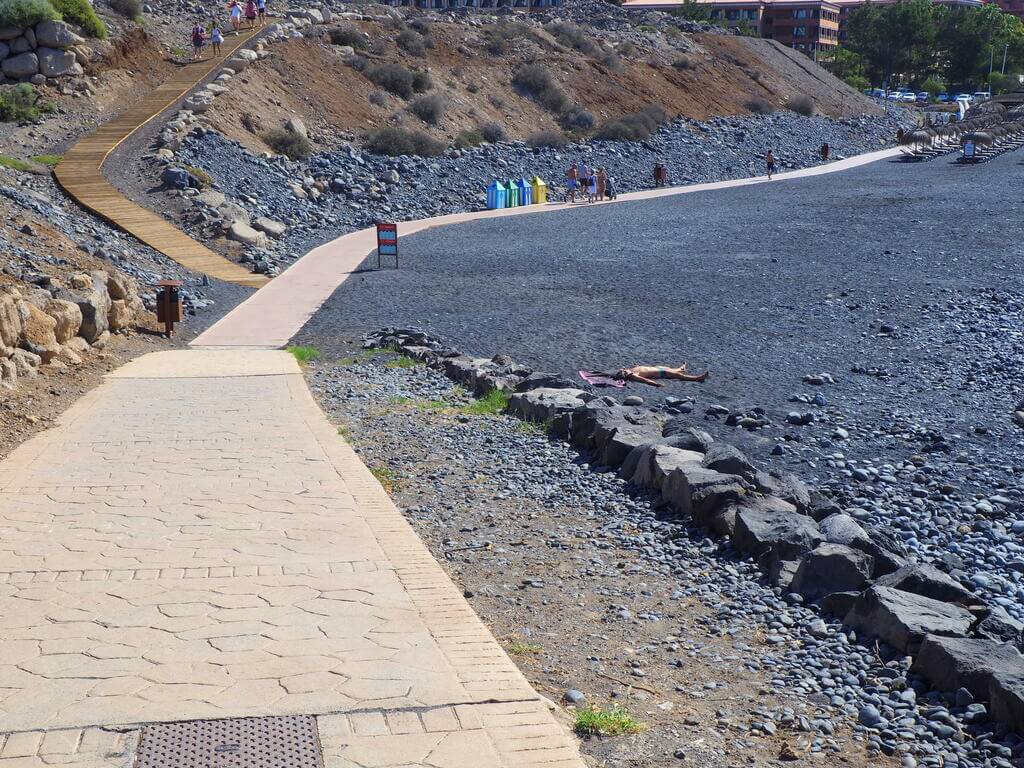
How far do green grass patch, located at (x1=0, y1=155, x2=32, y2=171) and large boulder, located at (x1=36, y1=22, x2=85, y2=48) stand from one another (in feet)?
34.5

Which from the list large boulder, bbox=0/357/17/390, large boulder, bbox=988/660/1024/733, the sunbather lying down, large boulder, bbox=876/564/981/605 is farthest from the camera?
the sunbather lying down

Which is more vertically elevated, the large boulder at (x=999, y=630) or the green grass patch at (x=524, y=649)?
the large boulder at (x=999, y=630)

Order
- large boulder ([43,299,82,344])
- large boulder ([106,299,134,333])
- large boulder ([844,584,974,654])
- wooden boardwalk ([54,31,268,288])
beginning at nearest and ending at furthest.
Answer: large boulder ([844,584,974,654]) → large boulder ([43,299,82,344]) → large boulder ([106,299,134,333]) → wooden boardwalk ([54,31,268,288])

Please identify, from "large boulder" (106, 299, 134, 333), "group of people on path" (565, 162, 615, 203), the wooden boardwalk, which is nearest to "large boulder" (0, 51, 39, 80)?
the wooden boardwalk

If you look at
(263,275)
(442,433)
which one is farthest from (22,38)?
(442,433)

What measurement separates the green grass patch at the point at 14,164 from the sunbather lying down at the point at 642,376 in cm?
1801

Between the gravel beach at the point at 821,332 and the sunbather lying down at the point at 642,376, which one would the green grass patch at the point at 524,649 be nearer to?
the gravel beach at the point at 821,332

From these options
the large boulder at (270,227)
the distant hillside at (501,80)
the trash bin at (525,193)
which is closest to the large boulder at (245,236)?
the large boulder at (270,227)

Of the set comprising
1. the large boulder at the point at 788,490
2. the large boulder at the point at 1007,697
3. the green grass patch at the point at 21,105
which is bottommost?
the large boulder at the point at 788,490

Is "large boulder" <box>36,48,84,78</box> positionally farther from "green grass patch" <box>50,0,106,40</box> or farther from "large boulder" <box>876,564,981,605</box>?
"large boulder" <box>876,564,981,605</box>

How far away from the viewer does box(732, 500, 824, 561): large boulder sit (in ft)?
22.6

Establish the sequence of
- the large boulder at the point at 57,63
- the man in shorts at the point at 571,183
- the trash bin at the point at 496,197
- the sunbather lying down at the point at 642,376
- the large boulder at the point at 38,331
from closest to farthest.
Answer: the large boulder at the point at 38,331
the sunbather lying down at the point at 642,376
the large boulder at the point at 57,63
the trash bin at the point at 496,197
the man in shorts at the point at 571,183

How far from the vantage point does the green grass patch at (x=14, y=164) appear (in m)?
26.1

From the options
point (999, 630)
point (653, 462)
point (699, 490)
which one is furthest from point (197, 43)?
point (999, 630)
